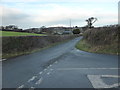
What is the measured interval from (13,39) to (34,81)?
14.8 m

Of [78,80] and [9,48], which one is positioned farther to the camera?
[9,48]

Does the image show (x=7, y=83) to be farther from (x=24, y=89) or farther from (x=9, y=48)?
(x=9, y=48)

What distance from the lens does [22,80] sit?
8.18m

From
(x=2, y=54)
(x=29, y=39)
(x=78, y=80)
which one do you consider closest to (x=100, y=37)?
(x=29, y=39)

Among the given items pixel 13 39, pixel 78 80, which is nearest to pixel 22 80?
pixel 78 80

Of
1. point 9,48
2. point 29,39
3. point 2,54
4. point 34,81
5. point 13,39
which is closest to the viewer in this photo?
point 34,81

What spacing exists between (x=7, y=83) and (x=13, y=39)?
14992mm

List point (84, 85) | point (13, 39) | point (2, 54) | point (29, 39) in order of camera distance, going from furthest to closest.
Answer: point (29, 39)
point (13, 39)
point (2, 54)
point (84, 85)

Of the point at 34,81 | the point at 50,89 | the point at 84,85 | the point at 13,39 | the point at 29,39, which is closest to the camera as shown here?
the point at 50,89

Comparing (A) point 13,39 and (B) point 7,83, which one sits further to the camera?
(A) point 13,39

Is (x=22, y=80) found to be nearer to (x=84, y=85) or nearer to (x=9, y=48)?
(x=84, y=85)

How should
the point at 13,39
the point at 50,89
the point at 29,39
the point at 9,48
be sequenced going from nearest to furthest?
the point at 50,89
the point at 9,48
the point at 13,39
the point at 29,39

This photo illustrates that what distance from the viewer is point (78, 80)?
8078 mm

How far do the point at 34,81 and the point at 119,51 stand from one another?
44.1 ft
